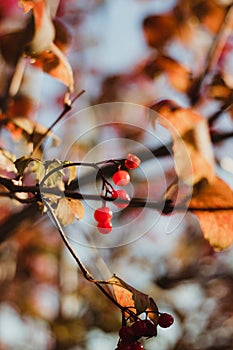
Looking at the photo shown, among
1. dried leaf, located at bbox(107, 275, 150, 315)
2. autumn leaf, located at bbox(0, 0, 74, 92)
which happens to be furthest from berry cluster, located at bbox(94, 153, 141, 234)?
autumn leaf, located at bbox(0, 0, 74, 92)

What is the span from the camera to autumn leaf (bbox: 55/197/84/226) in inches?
32.0

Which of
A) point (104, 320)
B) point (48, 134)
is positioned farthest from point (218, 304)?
point (48, 134)

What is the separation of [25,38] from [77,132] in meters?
1.10

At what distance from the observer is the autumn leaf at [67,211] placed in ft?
2.67

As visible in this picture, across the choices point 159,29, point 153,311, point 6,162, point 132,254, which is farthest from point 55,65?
point 132,254

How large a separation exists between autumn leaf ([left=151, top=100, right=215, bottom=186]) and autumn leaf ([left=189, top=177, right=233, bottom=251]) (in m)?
0.02

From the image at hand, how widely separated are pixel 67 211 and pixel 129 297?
0.46ft

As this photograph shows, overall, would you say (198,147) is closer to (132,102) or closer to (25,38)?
(25,38)

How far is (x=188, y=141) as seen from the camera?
37.9 inches

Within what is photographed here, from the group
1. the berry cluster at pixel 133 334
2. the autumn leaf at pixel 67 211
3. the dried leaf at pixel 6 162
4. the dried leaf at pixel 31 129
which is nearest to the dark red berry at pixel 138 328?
the berry cluster at pixel 133 334

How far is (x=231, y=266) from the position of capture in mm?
2402

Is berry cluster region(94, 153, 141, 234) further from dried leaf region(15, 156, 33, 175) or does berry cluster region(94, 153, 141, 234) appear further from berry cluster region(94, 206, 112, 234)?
dried leaf region(15, 156, 33, 175)

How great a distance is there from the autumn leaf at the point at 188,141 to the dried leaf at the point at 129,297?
211 mm

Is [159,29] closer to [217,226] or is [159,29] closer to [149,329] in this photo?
[217,226]
